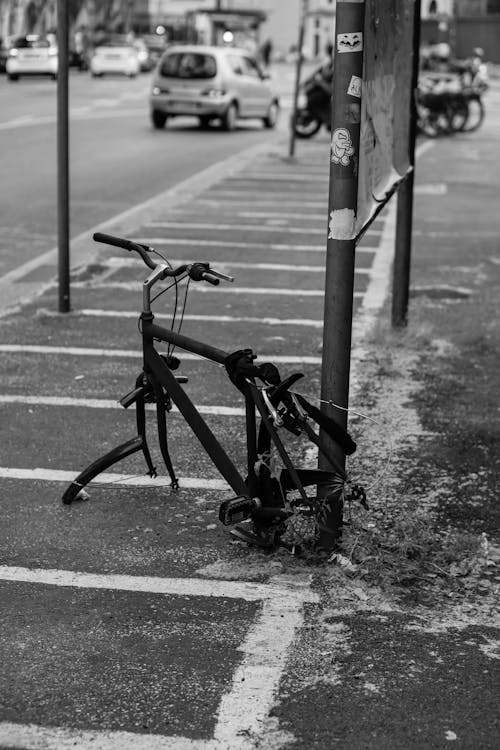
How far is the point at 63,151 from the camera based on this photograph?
8.46 m

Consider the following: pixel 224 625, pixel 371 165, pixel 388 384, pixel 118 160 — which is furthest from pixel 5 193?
pixel 224 625

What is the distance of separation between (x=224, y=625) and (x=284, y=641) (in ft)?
0.76

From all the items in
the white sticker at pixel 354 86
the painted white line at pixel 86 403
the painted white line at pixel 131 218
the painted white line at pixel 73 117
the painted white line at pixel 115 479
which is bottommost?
the painted white line at pixel 73 117

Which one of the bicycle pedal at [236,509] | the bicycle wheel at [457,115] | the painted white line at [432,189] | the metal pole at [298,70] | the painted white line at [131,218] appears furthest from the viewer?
the bicycle wheel at [457,115]

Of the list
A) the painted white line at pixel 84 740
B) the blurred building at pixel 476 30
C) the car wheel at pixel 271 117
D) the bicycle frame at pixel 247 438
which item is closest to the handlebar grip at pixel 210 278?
the bicycle frame at pixel 247 438

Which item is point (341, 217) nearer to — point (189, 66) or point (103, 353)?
point (103, 353)

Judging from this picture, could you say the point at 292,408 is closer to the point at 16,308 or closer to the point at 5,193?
the point at 16,308

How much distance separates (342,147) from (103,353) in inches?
143

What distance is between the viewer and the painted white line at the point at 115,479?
18.2 ft

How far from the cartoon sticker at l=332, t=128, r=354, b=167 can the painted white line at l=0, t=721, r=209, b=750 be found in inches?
82.5

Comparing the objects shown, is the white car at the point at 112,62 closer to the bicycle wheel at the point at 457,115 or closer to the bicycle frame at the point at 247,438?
the bicycle wheel at the point at 457,115

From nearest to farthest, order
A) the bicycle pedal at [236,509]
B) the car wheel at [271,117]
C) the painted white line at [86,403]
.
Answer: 1. the bicycle pedal at [236,509]
2. the painted white line at [86,403]
3. the car wheel at [271,117]

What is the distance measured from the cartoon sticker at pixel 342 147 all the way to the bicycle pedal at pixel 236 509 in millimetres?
1255

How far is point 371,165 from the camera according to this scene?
5.34m
